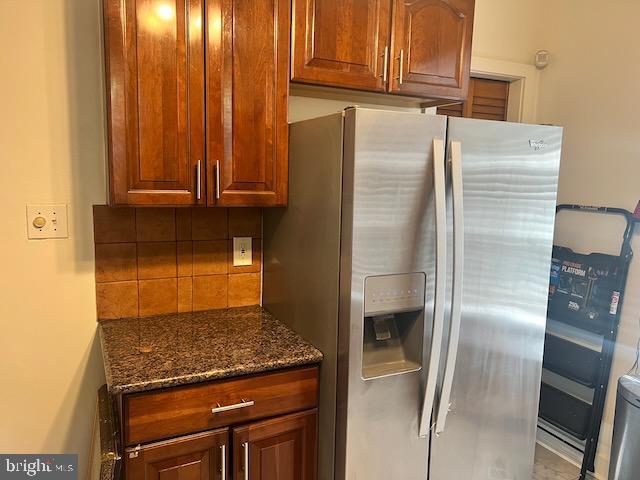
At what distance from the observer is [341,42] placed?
1.75 meters

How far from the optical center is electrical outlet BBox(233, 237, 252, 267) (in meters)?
2.04

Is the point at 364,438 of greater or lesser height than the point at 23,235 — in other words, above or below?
below

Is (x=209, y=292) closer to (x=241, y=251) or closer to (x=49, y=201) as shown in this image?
(x=241, y=251)

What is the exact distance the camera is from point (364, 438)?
1545 mm

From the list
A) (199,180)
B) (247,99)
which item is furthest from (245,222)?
(247,99)

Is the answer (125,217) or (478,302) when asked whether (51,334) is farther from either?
(478,302)

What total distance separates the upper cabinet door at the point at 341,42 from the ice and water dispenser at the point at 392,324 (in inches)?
30.6

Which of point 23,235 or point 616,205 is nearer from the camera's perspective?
point 23,235

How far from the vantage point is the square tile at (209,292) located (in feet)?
6.53

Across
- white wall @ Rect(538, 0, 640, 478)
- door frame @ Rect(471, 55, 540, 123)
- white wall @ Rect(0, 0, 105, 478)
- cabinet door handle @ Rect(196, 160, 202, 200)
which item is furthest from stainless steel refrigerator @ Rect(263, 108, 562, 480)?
door frame @ Rect(471, 55, 540, 123)

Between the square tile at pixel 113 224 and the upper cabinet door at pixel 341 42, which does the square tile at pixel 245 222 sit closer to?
the square tile at pixel 113 224

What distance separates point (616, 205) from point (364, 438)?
1.82m

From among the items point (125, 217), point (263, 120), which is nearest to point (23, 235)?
point (125, 217)

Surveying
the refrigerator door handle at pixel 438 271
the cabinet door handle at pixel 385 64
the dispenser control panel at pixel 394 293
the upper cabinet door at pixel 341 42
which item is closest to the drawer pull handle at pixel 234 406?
the dispenser control panel at pixel 394 293
